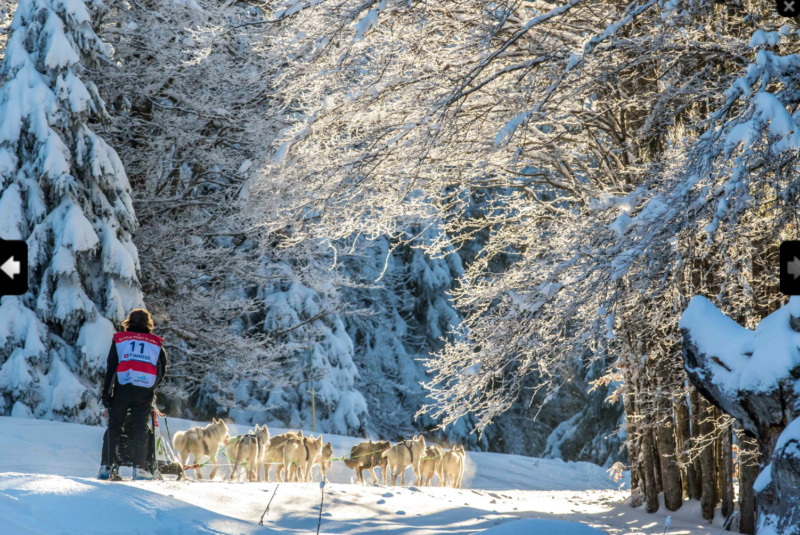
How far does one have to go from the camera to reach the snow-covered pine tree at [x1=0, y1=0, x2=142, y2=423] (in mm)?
11344

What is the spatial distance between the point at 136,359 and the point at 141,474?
44.8 inches

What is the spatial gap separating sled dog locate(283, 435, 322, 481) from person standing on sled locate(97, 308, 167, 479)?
265 centimetres

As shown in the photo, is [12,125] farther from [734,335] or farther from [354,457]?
[734,335]

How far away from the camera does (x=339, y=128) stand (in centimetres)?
897

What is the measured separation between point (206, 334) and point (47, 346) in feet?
12.8

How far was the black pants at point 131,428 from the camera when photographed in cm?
682

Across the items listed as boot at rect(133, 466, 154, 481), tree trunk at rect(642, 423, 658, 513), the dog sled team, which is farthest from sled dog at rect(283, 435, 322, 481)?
tree trunk at rect(642, 423, 658, 513)

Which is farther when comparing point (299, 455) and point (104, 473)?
point (299, 455)

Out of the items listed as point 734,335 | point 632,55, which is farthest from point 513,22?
point 734,335

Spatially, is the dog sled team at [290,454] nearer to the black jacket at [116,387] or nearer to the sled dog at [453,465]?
the sled dog at [453,465]

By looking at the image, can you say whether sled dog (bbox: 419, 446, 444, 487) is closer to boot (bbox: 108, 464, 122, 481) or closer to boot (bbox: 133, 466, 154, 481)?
boot (bbox: 133, 466, 154, 481)

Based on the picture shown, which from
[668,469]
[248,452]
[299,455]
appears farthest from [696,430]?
[248,452]

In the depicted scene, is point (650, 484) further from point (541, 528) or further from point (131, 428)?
point (131, 428)

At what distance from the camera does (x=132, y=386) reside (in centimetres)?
682
